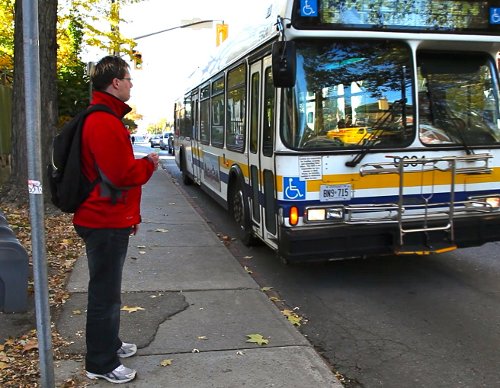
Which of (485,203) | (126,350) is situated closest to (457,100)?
(485,203)

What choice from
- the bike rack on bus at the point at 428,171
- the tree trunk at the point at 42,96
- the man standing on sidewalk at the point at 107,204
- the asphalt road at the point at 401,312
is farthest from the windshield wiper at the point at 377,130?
the tree trunk at the point at 42,96

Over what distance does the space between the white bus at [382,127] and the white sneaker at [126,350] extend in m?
1.76

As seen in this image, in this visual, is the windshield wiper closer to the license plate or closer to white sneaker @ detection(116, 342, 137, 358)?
the license plate

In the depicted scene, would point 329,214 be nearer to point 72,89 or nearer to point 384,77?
point 384,77

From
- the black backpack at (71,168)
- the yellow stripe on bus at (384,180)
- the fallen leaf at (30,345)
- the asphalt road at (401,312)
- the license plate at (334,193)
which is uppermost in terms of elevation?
the black backpack at (71,168)

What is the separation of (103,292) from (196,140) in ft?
28.9

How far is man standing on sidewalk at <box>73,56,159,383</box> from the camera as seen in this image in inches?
115

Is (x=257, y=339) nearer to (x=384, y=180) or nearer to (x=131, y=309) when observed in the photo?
(x=131, y=309)

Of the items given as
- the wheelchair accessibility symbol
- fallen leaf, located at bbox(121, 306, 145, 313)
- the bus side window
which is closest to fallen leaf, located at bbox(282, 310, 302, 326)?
the wheelchair accessibility symbol

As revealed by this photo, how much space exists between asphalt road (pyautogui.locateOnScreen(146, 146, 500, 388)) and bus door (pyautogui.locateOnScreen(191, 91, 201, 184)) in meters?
4.48

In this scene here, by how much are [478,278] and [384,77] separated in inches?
103

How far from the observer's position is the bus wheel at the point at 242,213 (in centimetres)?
680

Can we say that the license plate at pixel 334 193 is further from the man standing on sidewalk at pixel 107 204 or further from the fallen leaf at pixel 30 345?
the fallen leaf at pixel 30 345

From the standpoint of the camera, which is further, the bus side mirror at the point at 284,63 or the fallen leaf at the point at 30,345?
the bus side mirror at the point at 284,63
